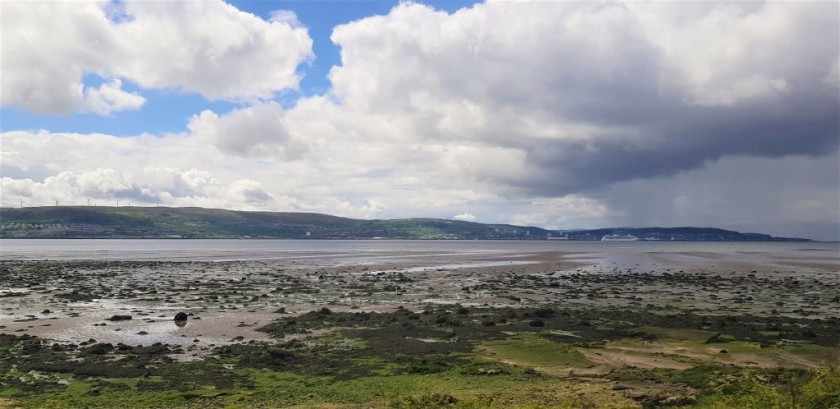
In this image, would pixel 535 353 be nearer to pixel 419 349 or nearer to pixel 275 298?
pixel 419 349

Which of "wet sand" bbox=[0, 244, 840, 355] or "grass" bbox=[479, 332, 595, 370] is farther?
"wet sand" bbox=[0, 244, 840, 355]

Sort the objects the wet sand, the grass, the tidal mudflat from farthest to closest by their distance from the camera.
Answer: the wet sand → the grass → the tidal mudflat

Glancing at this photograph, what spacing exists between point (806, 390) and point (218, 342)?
22.2 metres

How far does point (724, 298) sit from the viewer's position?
43594mm

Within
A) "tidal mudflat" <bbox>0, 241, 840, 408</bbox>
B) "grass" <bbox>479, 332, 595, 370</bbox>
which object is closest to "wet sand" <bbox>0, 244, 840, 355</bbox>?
"tidal mudflat" <bbox>0, 241, 840, 408</bbox>

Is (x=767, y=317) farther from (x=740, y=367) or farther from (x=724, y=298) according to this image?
(x=740, y=367)

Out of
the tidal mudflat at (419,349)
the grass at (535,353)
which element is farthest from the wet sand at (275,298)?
the grass at (535,353)

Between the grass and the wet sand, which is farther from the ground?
the grass

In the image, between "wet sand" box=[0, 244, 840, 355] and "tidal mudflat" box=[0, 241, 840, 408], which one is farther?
"wet sand" box=[0, 244, 840, 355]

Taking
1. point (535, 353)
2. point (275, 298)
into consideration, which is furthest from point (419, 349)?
point (275, 298)

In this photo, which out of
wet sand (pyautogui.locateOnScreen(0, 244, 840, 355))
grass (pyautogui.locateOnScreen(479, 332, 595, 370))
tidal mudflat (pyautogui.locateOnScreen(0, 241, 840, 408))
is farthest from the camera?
wet sand (pyautogui.locateOnScreen(0, 244, 840, 355))

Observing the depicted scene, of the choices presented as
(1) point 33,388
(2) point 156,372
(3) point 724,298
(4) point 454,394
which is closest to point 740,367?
(4) point 454,394

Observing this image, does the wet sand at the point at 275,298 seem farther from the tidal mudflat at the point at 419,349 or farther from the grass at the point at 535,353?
the grass at the point at 535,353

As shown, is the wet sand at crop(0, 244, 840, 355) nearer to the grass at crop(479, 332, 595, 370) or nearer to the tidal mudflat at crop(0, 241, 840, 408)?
the tidal mudflat at crop(0, 241, 840, 408)
